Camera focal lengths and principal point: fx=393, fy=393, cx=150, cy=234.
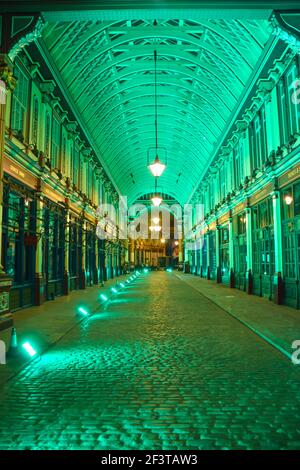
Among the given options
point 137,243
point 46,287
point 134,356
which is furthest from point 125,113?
point 137,243

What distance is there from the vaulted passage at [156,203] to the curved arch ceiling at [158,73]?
102mm

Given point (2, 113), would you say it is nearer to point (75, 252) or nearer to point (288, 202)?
point (288, 202)

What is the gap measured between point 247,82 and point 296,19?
8821mm

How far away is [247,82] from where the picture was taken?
694 inches

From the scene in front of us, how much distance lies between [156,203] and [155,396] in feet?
77.4

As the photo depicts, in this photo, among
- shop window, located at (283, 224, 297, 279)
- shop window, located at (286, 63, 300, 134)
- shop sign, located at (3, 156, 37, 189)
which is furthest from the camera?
shop window, located at (283, 224, 297, 279)

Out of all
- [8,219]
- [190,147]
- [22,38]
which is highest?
[190,147]

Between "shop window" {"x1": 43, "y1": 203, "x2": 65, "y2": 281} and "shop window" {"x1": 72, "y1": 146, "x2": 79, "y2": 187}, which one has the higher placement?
"shop window" {"x1": 72, "y1": 146, "x2": 79, "y2": 187}

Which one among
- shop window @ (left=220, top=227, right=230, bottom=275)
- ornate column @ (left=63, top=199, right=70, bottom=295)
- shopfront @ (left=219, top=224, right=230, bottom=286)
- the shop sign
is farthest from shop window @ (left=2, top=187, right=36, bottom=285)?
shop window @ (left=220, top=227, right=230, bottom=275)

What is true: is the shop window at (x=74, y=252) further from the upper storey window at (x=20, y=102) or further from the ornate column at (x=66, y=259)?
the upper storey window at (x=20, y=102)

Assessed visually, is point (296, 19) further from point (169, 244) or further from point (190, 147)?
point (169, 244)

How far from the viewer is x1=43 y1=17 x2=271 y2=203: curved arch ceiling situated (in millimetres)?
16406

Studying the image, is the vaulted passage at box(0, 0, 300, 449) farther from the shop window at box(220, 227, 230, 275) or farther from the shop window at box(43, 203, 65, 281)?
the shop window at box(220, 227, 230, 275)

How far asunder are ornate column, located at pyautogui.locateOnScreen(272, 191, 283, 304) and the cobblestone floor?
6416 mm
